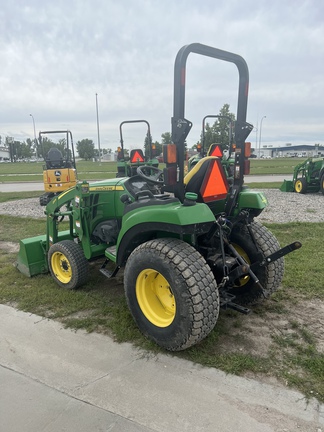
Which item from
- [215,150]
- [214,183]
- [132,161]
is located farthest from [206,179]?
[132,161]

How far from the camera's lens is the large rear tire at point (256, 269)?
342cm

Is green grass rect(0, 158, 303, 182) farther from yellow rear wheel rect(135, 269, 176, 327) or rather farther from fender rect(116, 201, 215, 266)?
yellow rear wheel rect(135, 269, 176, 327)

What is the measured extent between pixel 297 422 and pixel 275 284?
155 centimetres

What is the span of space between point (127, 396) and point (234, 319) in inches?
55.8

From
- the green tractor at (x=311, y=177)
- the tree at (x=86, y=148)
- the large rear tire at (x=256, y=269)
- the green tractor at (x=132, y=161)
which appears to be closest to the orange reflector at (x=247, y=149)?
the large rear tire at (x=256, y=269)

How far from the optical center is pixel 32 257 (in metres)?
4.62

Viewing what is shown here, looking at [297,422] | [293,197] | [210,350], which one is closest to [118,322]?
[210,350]

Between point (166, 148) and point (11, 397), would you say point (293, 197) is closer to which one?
point (166, 148)

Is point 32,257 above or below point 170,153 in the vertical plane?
below

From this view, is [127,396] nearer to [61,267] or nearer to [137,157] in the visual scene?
[61,267]

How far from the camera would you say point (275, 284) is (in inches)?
137

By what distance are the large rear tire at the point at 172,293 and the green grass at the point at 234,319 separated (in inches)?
8.1

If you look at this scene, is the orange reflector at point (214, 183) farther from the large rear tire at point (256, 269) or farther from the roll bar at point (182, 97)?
the large rear tire at point (256, 269)

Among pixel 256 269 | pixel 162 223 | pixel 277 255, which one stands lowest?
pixel 256 269
